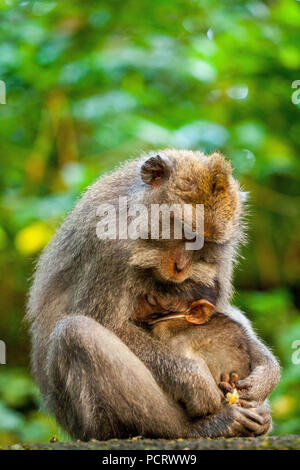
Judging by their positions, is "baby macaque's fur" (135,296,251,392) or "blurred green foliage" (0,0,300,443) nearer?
"baby macaque's fur" (135,296,251,392)

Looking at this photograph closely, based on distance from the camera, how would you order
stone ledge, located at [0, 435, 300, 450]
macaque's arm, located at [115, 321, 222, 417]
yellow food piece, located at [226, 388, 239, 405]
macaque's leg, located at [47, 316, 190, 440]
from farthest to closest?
yellow food piece, located at [226, 388, 239, 405]
macaque's arm, located at [115, 321, 222, 417]
macaque's leg, located at [47, 316, 190, 440]
stone ledge, located at [0, 435, 300, 450]

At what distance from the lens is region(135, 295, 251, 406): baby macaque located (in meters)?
5.75

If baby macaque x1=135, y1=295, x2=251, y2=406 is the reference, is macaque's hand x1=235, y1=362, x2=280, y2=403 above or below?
below

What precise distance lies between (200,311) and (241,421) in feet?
3.26

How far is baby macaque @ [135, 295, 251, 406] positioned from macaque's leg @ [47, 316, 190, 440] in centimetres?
45

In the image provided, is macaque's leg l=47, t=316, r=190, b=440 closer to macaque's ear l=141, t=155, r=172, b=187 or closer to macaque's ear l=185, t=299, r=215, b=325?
macaque's ear l=185, t=299, r=215, b=325

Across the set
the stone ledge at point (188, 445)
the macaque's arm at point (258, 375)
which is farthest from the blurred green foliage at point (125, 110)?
the stone ledge at point (188, 445)

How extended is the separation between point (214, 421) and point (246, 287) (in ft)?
24.9

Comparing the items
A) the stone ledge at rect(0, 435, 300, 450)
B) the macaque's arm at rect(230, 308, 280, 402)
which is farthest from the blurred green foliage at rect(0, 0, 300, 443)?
the stone ledge at rect(0, 435, 300, 450)

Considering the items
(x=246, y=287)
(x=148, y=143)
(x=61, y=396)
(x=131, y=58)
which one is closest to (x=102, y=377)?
(x=61, y=396)

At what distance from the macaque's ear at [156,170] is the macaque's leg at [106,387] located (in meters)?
1.32

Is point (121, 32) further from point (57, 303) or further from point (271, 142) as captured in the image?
point (57, 303)

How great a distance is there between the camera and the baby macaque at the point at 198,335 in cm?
575

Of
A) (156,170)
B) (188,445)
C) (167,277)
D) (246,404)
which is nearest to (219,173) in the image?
(156,170)
